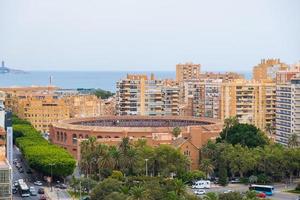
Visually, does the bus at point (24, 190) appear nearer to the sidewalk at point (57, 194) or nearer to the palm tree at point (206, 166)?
the sidewalk at point (57, 194)

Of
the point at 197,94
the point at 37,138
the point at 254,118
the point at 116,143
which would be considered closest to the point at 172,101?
the point at 197,94

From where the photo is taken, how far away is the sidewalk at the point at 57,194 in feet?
208

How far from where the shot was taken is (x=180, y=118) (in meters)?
102

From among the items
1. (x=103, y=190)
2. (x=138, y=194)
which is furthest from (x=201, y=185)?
(x=138, y=194)

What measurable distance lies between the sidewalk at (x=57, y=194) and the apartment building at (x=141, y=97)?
49.1 meters

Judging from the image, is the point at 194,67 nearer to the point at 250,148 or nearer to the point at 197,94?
the point at 197,94

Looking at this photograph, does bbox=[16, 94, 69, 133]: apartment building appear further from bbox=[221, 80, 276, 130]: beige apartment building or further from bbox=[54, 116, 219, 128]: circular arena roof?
bbox=[221, 80, 276, 130]: beige apartment building

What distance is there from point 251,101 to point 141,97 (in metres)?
17.7

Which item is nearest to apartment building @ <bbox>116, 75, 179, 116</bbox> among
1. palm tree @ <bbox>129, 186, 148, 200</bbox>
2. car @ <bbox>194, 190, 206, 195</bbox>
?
car @ <bbox>194, 190, 206, 195</bbox>

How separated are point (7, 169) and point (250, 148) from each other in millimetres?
31079

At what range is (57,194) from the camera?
65.2 metres

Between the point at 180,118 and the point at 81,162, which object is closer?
the point at 81,162

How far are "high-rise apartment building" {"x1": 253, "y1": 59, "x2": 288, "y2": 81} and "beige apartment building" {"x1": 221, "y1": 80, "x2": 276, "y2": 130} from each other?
3094 cm

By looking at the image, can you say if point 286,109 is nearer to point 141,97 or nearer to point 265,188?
point 265,188
